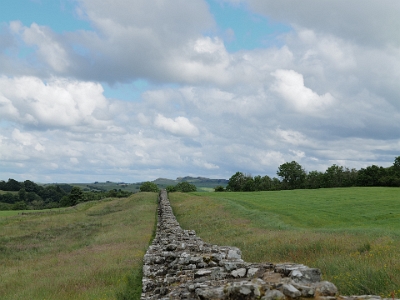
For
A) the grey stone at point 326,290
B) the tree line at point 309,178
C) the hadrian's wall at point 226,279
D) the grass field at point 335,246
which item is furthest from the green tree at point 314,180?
the grey stone at point 326,290

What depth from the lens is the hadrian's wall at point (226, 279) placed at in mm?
6864

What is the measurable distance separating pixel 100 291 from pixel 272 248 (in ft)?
27.1

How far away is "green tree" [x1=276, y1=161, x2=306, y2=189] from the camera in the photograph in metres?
136

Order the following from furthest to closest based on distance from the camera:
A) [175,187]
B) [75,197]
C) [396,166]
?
1. [175,187]
2. [75,197]
3. [396,166]

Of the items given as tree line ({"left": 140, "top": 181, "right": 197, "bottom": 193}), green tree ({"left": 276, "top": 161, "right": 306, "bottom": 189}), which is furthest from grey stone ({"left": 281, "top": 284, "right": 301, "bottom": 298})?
tree line ({"left": 140, "top": 181, "right": 197, "bottom": 193})

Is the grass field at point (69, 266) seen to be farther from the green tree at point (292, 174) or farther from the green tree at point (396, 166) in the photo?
the green tree at point (292, 174)

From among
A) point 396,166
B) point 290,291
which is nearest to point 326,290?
point 290,291

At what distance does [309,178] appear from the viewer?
133500mm

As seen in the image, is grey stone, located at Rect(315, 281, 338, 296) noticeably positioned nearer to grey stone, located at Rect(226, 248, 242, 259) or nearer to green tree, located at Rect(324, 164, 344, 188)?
grey stone, located at Rect(226, 248, 242, 259)

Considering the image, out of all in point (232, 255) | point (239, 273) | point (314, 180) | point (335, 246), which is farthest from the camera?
point (314, 180)

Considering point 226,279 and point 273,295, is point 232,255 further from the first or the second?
point 273,295

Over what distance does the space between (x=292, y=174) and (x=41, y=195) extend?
12186 cm

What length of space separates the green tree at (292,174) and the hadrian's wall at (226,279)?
127226mm

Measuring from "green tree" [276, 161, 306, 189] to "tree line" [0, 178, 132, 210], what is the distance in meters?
63.5
